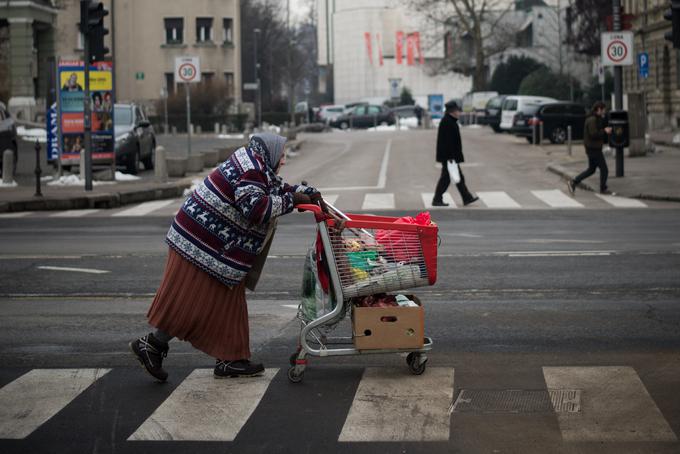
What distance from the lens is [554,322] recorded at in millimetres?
9211

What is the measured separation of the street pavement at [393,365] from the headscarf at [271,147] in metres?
1.39

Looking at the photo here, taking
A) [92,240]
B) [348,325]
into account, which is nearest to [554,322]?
[348,325]

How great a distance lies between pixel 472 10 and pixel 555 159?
4299 centimetres

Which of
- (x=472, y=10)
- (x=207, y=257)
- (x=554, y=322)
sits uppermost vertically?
(x=472, y=10)

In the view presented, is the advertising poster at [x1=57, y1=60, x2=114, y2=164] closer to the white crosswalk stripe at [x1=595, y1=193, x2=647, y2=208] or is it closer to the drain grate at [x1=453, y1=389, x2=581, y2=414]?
the white crosswalk stripe at [x1=595, y1=193, x2=647, y2=208]

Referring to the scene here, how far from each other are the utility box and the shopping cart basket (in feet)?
60.1

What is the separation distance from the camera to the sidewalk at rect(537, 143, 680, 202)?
74.8 ft

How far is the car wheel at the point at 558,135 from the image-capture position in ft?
139

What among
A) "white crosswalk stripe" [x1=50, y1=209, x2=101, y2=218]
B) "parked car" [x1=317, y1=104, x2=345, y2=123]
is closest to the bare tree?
"parked car" [x1=317, y1=104, x2=345, y2=123]

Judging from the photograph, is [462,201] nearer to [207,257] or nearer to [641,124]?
[641,124]

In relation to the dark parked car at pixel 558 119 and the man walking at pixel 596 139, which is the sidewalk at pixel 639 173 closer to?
the man walking at pixel 596 139

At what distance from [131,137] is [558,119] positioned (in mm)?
17611

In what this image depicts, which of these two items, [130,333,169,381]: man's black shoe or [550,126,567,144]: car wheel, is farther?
[550,126,567,144]: car wheel

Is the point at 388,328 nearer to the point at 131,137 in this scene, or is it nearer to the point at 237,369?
the point at 237,369
